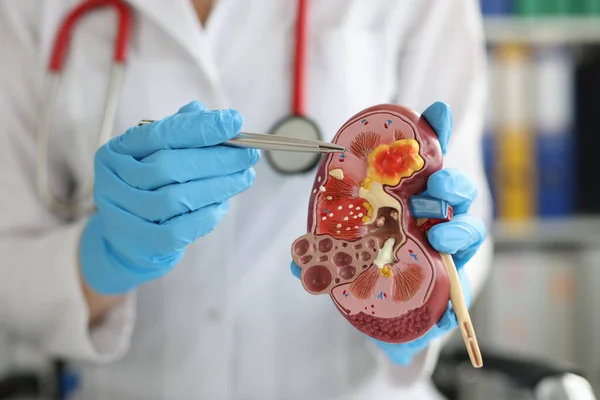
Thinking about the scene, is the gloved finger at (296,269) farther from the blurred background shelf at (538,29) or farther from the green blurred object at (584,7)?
the green blurred object at (584,7)

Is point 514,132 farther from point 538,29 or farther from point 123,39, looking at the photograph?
point 123,39

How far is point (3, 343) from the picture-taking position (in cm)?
122

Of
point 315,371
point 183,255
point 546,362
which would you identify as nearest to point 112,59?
point 183,255

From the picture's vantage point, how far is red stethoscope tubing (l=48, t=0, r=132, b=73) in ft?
2.34

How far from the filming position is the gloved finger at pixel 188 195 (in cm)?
60

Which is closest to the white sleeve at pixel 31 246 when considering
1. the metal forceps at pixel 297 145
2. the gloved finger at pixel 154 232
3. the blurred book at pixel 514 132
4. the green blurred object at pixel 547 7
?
the gloved finger at pixel 154 232

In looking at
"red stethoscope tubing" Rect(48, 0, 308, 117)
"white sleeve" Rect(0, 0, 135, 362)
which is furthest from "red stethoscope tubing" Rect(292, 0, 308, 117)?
"white sleeve" Rect(0, 0, 135, 362)

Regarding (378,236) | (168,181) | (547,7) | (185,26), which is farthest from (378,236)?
(547,7)

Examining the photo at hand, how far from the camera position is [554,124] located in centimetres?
155

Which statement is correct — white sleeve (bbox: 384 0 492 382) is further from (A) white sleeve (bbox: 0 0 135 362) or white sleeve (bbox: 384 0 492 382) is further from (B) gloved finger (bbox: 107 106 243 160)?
(A) white sleeve (bbox: 0 0 135 362)

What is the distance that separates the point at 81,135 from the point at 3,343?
66 centimetres

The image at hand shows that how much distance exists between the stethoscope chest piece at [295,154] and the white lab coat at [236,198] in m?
0.02

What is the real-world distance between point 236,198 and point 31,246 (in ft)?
0.99

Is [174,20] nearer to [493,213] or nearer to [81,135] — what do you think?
[81,135]
